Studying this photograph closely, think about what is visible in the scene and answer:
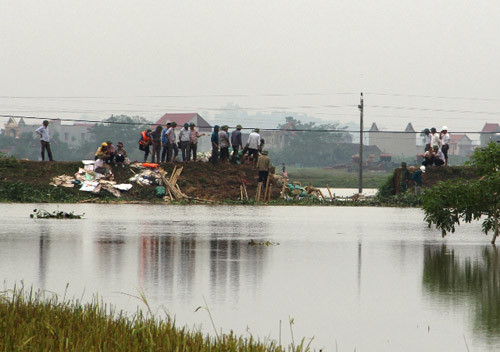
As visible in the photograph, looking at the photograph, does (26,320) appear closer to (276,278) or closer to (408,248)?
(276,278)

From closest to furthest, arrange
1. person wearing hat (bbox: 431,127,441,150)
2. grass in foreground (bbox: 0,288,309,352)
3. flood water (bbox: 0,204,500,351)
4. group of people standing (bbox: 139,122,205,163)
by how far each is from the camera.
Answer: grass in foreground (bbox: 0,288,309,352)
flood water (bbox: 0,204,500,351)
person wearing hat (bbox: 431,127,441,150)
group of people standing (bbox: 139,122,205,163)

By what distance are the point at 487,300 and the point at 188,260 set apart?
5606mm

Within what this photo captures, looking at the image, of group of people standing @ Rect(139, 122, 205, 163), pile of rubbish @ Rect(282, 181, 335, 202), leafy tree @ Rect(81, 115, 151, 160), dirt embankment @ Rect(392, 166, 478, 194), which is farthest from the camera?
leafy tree @ Rect(81, 115, 151, 160)

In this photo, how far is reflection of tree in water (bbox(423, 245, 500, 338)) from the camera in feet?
32.8

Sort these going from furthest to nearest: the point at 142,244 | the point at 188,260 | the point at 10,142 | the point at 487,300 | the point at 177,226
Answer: the point at 10,142 → the point at 177,226 → the point at 142,244 → the point at 188,260 → the point at 487,300

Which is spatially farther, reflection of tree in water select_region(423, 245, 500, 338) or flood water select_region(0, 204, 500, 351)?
reflection of tree in water select_region(423, 245, 500, 338)

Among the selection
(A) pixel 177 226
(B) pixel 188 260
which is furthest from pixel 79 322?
(A) pixel 177 226

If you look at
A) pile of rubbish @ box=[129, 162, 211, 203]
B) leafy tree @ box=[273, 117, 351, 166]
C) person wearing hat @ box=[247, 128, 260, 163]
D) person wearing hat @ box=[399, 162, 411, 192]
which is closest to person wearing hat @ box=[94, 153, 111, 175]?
pile of rubbish @ box=[129, 162, 211, 203]

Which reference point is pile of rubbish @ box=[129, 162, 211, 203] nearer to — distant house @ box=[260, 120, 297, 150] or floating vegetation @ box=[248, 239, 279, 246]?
floating vegetation @ box=[248, 239, 279, 246]

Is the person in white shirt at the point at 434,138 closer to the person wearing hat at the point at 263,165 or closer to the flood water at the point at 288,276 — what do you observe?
the person wearing hat at the point at 263,165

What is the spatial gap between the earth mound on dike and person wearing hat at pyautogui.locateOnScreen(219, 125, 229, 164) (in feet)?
1.55

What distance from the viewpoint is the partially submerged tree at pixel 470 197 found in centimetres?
1881

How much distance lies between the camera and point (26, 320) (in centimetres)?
834

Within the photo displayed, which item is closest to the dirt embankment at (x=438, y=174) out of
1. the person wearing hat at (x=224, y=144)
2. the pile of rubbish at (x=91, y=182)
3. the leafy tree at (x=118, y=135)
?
the person wearing hat at (x=224, y=144)
